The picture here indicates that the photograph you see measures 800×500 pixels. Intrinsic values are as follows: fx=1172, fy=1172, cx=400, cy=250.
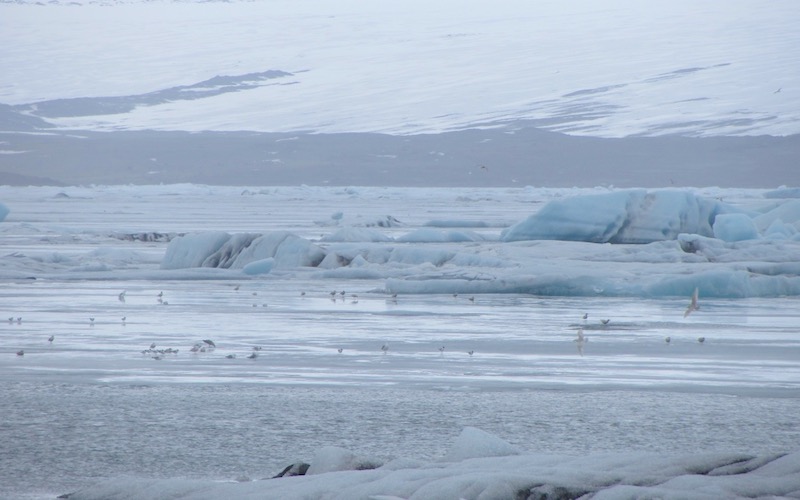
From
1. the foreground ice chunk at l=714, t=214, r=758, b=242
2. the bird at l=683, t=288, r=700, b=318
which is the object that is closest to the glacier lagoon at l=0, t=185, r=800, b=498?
the bird at l=683, t=288, r=700, b=318

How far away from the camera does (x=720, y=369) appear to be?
18.8ft

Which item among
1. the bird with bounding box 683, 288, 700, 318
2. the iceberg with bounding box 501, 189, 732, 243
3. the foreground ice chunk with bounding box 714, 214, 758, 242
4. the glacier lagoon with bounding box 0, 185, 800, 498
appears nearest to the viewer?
the glacier lagoon with bounding box 0, 185, 800, 498

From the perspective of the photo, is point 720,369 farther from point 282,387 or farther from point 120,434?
point 120,434

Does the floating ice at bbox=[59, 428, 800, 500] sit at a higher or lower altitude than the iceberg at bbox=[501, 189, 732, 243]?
lower

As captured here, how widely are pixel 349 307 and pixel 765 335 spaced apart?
3.16 meters

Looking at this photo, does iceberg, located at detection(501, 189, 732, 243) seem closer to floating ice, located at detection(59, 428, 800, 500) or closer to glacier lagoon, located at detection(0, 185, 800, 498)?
glacier lagoon, located at detection(0, 185, 800, 498)

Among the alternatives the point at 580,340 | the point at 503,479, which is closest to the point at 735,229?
the point at 580,340

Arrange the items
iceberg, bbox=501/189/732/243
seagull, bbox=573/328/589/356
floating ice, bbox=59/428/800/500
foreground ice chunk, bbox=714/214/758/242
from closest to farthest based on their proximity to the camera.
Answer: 1. floating ice, bbox=59/428/800/500
2. seagull, bbox=573/328/589/356
3. foreground ice chunk, bbox=714/214/758/242
4. iceberg, bbox=501/189/732/243

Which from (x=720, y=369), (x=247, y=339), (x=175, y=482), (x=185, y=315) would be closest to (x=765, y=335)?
(x=720, y=369)

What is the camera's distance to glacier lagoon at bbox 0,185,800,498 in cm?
354

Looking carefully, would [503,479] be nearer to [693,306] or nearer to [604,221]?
[693,306]

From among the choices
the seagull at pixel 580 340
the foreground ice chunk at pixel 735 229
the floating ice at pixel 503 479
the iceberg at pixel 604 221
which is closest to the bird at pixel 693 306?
the seagull at pixel 580 340

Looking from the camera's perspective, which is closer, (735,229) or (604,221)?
(735,229)

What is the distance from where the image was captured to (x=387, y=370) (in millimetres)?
5656
